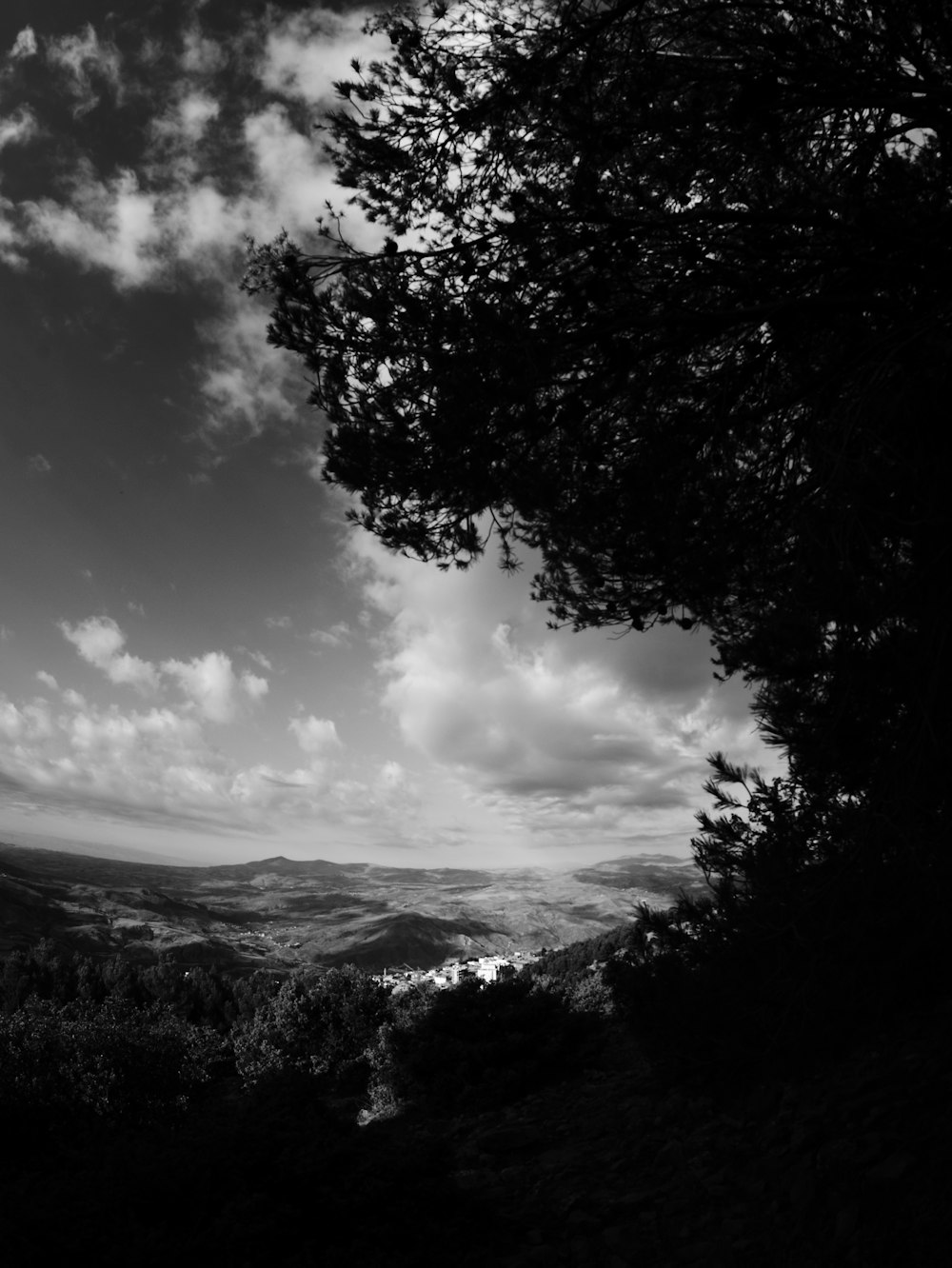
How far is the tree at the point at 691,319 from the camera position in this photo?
13.9 feet

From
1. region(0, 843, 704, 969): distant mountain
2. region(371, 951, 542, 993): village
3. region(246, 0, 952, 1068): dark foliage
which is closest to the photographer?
region(246, 0, 952, 1068): dark foliage

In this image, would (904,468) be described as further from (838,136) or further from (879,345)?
(838,136)

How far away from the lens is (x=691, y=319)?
507cm

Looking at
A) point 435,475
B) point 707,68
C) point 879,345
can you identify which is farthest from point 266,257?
point 879,345

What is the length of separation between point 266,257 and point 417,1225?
770 centimetres

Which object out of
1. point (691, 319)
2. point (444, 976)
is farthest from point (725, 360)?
point (444, 976)

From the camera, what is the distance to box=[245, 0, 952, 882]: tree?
4223 millimetres

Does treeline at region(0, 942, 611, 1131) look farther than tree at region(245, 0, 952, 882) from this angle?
Yes

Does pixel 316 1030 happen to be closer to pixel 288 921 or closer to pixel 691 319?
pixel 691 319

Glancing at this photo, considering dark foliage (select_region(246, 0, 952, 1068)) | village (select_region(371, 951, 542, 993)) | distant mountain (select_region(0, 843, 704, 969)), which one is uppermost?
dark foliage (select_region(246, 0, 952, 1068))

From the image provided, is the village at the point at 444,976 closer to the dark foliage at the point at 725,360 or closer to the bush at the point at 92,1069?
the bush at the point at 92,1069

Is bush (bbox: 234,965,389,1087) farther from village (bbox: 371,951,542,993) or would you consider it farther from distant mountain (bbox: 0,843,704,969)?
distant mountain (bbox: 0,843,704,969)

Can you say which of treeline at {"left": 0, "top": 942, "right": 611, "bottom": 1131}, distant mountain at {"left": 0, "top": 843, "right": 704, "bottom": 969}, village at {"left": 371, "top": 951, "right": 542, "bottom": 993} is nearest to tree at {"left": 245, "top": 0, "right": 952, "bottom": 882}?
distant mountain at {"left": 0, "top": 843, "right": 704, "bottom": 969}

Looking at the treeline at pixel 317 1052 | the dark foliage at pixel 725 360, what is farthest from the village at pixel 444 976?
the dark foliage at pixel 725 360
